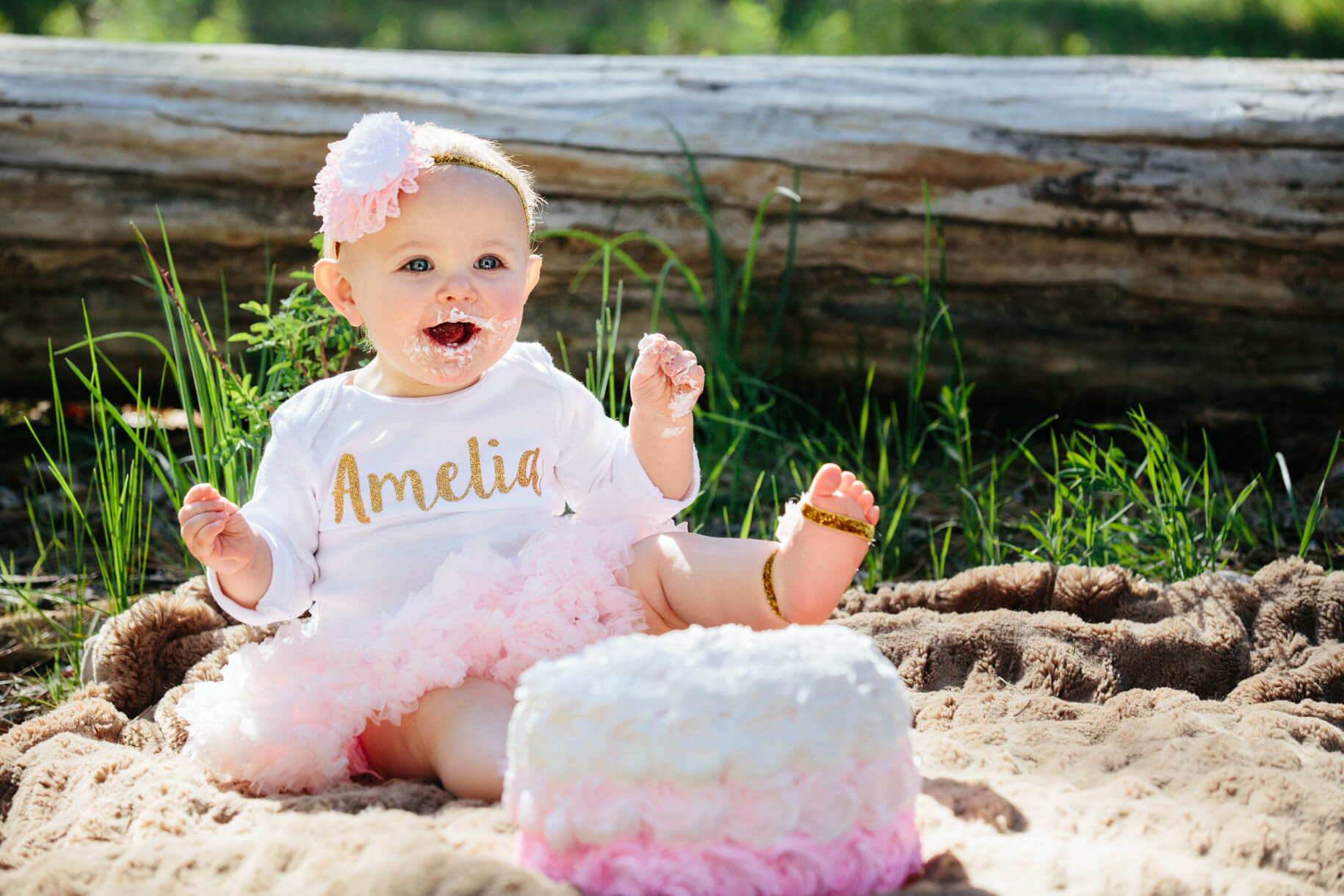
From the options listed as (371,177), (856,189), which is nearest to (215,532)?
(371,177)

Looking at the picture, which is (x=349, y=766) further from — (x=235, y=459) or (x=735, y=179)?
(x=735, y=179)

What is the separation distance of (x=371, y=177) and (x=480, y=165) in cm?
16

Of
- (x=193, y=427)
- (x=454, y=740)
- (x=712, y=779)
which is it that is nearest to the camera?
(x=712, y=779)

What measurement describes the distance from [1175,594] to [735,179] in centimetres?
140

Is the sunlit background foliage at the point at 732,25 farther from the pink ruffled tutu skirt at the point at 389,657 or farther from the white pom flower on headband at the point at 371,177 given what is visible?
the pink ruffled tutu skirt at the point at 389,657

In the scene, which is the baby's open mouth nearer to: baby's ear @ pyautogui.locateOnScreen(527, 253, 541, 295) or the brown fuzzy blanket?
baby's ear @ pyautogui.locateOnScreen(527, 253, 541, 295)

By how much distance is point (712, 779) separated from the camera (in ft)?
3.74

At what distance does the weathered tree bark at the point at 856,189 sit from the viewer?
9.10ft

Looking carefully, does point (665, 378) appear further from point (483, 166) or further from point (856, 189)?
point (856, 189)

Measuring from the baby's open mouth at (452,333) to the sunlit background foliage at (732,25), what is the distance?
194 inches

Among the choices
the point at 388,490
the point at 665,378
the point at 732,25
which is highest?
the point at 732,25

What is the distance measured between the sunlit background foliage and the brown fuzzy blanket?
4743 millimetres

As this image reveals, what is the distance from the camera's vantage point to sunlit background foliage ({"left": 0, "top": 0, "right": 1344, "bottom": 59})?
6543 millimetres

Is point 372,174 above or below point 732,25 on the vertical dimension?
below
